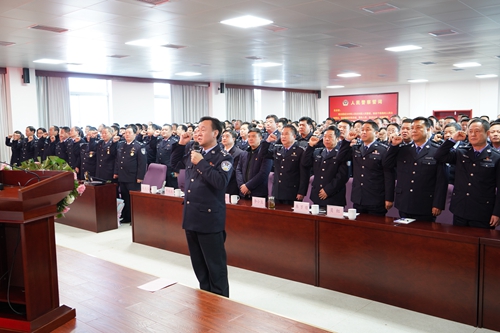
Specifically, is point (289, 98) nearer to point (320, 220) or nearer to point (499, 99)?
point (499, 99)

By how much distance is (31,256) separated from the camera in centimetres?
175

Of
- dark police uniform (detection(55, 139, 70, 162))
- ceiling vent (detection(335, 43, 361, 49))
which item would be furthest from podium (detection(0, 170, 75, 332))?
dark police uniform (detection(55, 139, 70, 162))

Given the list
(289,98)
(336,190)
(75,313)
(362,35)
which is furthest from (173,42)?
(289,98)

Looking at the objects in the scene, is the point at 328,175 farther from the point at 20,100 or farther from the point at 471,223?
the point at 20,100

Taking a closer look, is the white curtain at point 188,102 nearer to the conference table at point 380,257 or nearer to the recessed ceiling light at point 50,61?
the recessed ceiling light at point 50,61

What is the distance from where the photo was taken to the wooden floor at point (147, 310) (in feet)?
6.42

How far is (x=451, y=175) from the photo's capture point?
4.27 m

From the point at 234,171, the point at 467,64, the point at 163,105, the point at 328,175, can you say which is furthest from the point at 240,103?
the point at 328,175

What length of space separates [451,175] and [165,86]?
35.5ft

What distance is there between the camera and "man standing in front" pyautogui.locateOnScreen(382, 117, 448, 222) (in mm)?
3785

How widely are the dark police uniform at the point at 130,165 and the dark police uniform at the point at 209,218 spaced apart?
3.65 metres

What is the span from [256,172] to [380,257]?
1.90 m

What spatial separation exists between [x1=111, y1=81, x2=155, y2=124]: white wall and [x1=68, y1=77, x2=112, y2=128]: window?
245 mm

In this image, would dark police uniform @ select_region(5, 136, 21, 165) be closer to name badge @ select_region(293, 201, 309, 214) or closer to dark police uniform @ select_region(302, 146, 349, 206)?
dark police uniform @ select_region(302, 146, 349, 206)
